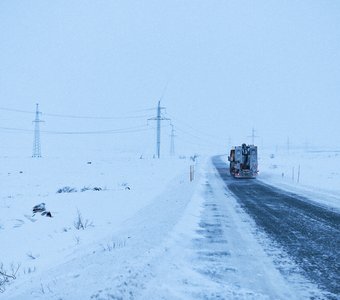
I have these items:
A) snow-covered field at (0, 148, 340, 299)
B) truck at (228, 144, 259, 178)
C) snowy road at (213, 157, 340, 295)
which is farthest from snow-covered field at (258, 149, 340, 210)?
snow-covered field at (0, 148, 340, 299)

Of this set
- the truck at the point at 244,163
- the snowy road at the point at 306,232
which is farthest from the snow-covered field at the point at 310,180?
the snowy road at the point at 306,232

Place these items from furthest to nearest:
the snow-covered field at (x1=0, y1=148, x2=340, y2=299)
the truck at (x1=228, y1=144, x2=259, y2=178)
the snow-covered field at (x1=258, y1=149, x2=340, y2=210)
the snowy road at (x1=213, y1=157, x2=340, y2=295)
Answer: the truck at (x1=228, y1=144, x2=259, y2=178)
the snow-covered field at (x1=258, y1=149, x2=340, y2=210)
the snowy road at (x1=213, y1=157, x2=340, y2=295)
the snow-covered field at (x1=0, y1=148, x2=340, y2=299)

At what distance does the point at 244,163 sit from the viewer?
28.4 meters

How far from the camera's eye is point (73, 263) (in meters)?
5.43

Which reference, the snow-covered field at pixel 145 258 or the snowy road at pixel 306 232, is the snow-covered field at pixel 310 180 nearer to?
the snowy road at pixel 306 232

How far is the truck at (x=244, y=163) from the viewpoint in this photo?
91.5ft

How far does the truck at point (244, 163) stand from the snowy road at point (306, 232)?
44.2ft

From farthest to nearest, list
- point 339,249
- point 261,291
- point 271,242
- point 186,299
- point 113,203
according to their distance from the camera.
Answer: point 113,203 < point 271,242 < point 339,249 < point 261,291 < point 186,299

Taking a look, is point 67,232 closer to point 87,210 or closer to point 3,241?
point 3,241

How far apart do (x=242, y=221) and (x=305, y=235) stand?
206 centimetres

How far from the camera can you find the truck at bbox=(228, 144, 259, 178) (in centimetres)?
2790

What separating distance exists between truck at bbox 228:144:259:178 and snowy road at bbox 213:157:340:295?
13485 mm

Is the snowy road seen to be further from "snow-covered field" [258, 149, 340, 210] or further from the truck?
the truck

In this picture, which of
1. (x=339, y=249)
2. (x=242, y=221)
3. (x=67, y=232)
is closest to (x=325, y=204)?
(x=242, y=221)
